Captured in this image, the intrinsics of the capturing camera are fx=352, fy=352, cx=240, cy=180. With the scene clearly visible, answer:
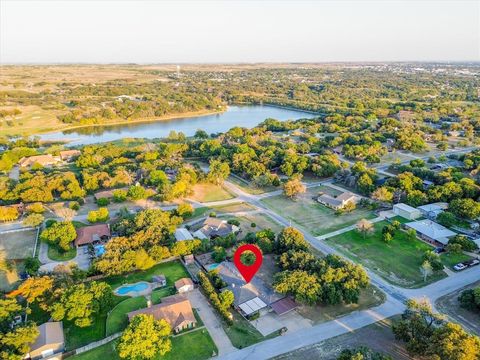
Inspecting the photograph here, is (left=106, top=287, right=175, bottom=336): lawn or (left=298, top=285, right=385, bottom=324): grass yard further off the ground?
(left=106, top=287, right=175, bottom=336): lawn

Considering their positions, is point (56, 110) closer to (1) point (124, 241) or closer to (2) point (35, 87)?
(2) point (35, 87)

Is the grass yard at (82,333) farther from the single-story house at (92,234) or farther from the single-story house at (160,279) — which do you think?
the single-story house at (92,234)

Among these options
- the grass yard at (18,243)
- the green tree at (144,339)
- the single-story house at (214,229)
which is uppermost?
the green tree at (144,339)

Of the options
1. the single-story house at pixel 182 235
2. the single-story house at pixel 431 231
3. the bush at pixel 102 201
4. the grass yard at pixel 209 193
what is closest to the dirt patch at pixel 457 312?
the single-story house at pixel 431 231

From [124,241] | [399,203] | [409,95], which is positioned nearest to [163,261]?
[124,241]

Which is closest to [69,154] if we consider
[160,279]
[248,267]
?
[160,279]

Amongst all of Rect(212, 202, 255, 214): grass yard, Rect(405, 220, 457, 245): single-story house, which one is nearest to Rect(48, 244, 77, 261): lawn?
Rect(212, 202, 255, 214): grass yard

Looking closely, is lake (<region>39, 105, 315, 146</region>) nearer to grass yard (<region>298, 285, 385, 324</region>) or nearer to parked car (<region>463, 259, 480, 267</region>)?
parked car (<region>463, 259, 480, 267</region>)

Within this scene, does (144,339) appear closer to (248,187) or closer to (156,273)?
(156,273)
